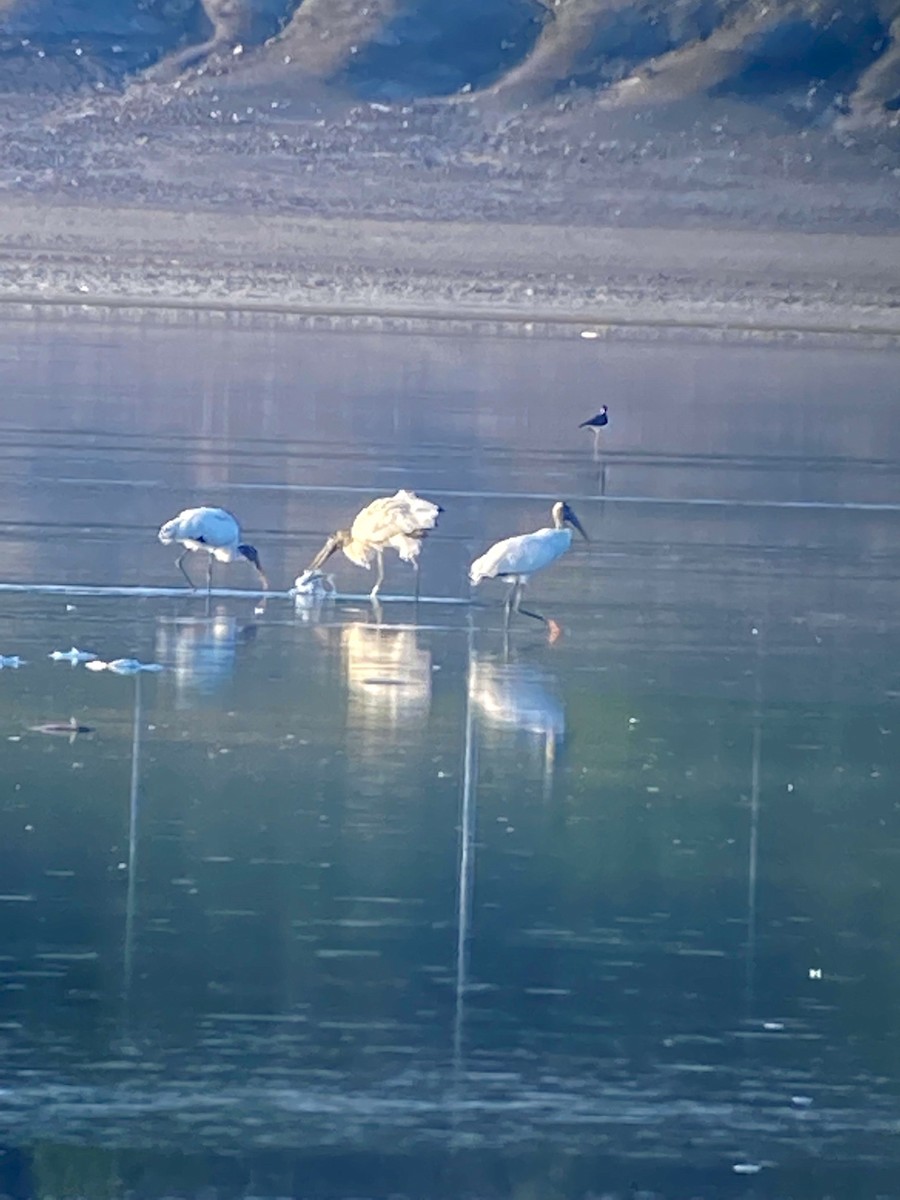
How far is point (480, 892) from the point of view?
679 centimetres

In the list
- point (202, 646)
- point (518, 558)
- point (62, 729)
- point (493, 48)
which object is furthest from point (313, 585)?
point (493, 48)

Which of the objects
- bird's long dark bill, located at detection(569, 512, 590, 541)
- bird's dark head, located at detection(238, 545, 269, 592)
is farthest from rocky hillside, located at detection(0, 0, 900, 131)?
bird's dark head, located at detection(238, 545, 269, 592)

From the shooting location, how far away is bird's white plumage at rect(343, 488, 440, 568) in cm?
1165

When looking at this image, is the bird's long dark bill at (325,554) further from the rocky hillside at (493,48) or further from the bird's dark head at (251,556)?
the rocky hillside at (493,48)

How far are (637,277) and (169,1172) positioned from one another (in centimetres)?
3882

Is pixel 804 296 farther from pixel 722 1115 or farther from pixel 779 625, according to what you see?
pixel 722 1115

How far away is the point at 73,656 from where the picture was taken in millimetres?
9688

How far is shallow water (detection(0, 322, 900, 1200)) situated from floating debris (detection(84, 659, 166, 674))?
0.08 meters

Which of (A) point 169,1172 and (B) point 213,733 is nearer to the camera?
(A) point 169,1172

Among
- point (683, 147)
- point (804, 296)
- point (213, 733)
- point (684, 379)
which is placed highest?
point (683, 147)

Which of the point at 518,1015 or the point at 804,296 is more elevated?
the point at 804,296

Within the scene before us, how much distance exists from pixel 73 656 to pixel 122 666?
248mm

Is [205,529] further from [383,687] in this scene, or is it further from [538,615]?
[383,687]

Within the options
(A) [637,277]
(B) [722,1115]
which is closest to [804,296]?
(A) [637,277]
